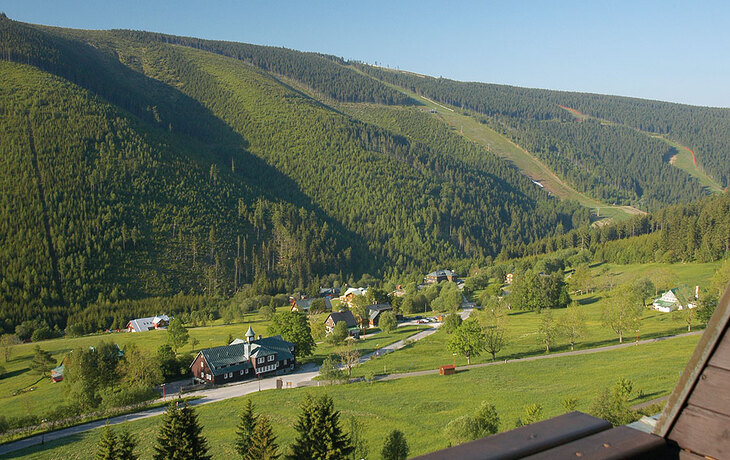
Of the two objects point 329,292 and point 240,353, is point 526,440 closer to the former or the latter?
point 240,353

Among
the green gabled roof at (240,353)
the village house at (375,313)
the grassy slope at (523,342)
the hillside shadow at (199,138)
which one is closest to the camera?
the grassy slope at (523,342)

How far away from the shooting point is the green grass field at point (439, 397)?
26125 millimetres

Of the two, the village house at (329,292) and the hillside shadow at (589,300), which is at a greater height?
the hillside shadow at (589,300)

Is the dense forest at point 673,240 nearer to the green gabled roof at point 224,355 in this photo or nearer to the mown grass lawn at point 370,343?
the mown grass lawn at point 370,343

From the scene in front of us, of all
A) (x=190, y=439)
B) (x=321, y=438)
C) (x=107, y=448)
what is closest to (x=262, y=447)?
(x=321, y=438)

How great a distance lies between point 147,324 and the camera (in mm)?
74125

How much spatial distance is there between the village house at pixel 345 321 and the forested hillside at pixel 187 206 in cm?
3648

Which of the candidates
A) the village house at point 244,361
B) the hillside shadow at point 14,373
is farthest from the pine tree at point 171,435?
the hillside shadow at point 14,373

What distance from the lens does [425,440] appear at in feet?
78.9

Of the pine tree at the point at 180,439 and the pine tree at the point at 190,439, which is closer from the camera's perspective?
the pine tree at the point at 180,439

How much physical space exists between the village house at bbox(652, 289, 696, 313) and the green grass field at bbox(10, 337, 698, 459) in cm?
1454

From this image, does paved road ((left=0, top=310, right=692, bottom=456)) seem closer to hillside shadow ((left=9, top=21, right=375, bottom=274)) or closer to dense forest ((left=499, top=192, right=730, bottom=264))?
dense forest ((left=499, top=192, right=730, bottom=264))

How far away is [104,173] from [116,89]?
104645mm

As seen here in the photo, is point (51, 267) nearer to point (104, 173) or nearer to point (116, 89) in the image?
point (104, 173)
